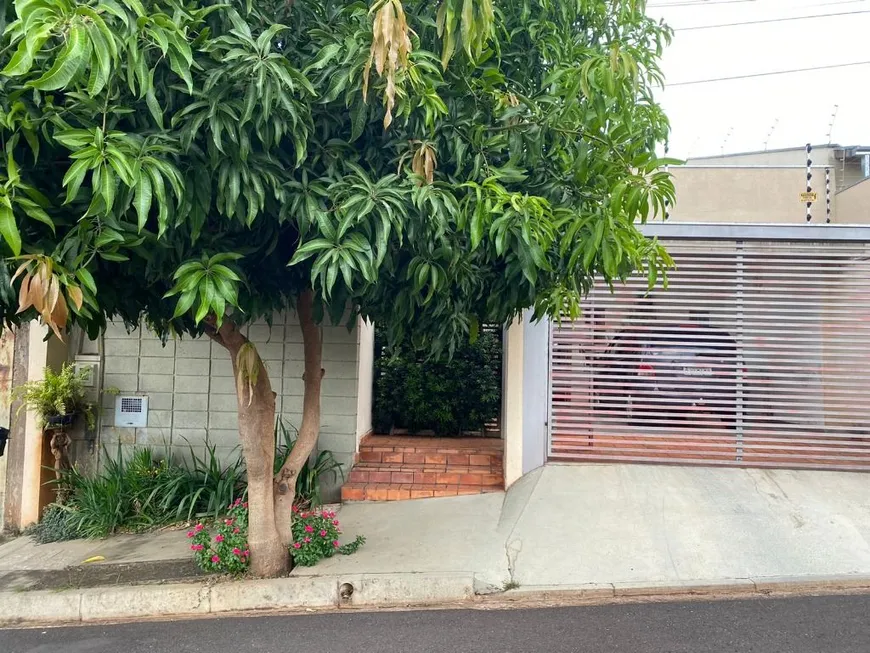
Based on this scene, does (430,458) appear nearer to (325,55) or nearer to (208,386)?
(208,386)

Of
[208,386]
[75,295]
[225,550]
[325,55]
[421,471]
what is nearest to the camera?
[75,295]

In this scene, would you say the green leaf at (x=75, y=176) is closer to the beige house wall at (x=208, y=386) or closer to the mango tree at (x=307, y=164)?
the mango tree at (x=307, y=164)

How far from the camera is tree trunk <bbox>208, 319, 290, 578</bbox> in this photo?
4.87 m

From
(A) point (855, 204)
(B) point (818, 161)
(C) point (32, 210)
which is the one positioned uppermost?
(B) point (818, 161)

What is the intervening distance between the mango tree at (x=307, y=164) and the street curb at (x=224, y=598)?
1.49 feet

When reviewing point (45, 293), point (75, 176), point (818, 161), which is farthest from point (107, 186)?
point (818, 161)

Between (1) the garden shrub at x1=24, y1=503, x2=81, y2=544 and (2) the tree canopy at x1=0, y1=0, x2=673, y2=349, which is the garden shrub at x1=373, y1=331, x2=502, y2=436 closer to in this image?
(1) the garden shrub at x1=24, y1=503, x2=81, y2=544

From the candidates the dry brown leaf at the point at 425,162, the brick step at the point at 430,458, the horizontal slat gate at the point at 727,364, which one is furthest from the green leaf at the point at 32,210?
the horizontal slat gate at the point at 727,364

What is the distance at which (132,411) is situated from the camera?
7.34 meters

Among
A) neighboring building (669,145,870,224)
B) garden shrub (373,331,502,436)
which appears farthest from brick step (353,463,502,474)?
neighboring building (669,145,870,224)

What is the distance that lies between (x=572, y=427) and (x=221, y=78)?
5589 millimetres

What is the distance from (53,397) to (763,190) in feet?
38.3

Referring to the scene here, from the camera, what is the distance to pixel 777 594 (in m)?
4.95

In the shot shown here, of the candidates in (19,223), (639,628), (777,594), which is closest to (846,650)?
(777,594)
